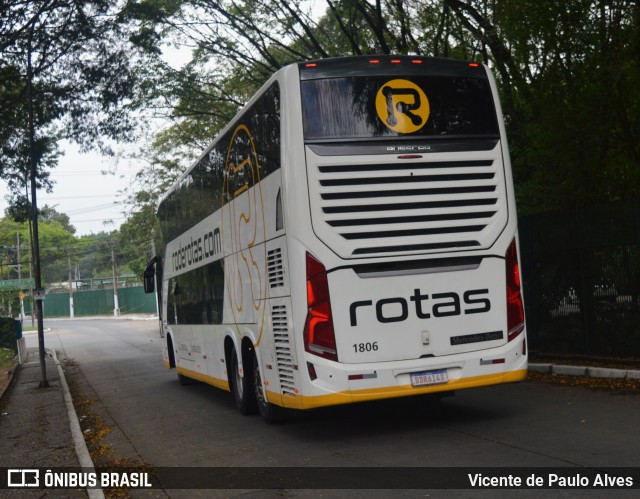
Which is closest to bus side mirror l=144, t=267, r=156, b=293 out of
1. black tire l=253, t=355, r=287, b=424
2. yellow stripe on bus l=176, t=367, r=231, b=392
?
yellow stripe on bus l=176, t=367, r=231, b=392

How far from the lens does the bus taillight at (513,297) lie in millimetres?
9523

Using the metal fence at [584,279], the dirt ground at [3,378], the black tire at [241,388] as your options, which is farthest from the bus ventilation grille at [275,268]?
the dirt ground at [3,378]

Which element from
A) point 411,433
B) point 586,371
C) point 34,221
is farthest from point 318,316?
point 34,221

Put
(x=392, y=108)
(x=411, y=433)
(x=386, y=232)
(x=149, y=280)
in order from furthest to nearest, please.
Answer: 1. (x=149, y=280)
2. (x=411, y=433)
3. (x=392, y=108)
4. (x=386, y=232)

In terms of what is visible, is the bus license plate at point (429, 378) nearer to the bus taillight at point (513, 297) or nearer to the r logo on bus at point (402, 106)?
the bus taillight at point (513, 297)

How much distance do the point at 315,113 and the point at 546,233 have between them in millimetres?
7478

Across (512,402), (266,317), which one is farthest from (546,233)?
(266,317)

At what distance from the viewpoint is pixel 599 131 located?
1423cm

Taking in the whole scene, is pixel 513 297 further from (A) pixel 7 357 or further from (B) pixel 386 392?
(A) pixel 7 357

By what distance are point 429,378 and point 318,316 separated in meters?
1.39

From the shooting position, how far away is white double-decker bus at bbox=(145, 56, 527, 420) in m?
8.95

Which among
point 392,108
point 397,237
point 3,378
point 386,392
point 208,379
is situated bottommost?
point 3,378

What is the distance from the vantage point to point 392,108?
9383 millimetres

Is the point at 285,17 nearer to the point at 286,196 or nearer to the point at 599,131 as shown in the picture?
the point at 599,131
